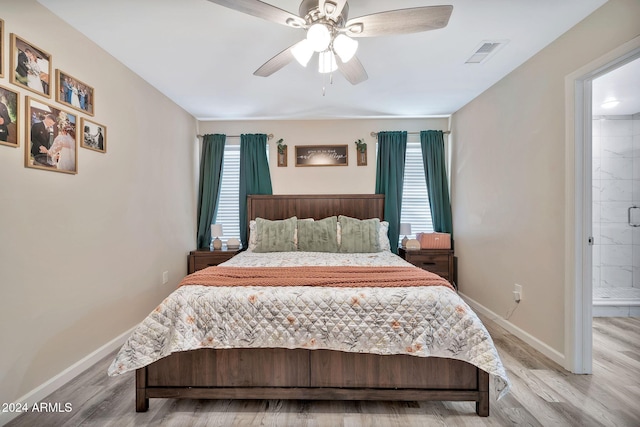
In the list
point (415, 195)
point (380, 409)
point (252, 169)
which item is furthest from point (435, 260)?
point (252, 169)

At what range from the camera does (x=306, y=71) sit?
2775 mm

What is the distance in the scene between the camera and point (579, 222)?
2.11 meters

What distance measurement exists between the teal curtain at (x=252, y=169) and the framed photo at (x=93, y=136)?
187cm

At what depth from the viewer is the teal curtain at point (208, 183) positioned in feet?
13.6

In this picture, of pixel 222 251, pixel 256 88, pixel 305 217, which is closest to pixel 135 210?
pixel 222 251

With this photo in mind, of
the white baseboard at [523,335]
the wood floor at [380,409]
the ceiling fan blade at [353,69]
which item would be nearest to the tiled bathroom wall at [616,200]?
the white baseboard at [523,335]

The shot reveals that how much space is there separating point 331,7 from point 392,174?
2781mm

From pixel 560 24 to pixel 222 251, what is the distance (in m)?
3.94

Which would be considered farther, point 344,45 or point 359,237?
point 359,237

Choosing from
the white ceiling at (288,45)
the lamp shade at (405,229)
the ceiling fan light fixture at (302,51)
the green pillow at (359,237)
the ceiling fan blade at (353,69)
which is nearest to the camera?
the ceiling fan light fixture at (302,51)

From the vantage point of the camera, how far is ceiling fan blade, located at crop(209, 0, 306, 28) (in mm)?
1482

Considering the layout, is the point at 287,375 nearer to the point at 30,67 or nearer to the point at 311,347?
the point at 311,347

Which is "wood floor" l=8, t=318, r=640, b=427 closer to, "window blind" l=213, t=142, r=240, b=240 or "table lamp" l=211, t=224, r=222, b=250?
"table lamp" l=211, t=224, r=222, b=250

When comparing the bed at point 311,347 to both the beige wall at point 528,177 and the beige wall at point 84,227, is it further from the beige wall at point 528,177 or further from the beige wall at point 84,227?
the beige wall at point 528,177
